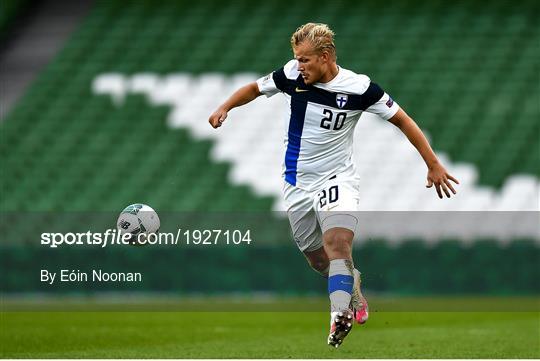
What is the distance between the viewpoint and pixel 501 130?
2000 centimetres

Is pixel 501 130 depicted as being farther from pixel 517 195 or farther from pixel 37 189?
pixel 37 189

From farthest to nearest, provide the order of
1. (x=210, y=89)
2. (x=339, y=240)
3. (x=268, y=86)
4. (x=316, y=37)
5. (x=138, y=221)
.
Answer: (x=210, y=89) → (x=138, y=221) → (x=268, y=86) → (x=339, y=240) → (x=316, y=37)

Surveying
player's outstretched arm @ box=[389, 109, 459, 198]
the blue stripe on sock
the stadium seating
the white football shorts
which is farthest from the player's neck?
the stadium seating

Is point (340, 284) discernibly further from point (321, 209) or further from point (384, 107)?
point (384, 107)

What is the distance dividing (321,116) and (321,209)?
0.65 metres

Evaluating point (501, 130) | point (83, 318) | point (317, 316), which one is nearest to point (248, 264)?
point (317, 316)

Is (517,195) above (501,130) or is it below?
below

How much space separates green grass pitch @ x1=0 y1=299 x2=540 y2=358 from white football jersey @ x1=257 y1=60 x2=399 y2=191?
1613 mm

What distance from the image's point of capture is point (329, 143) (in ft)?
25.3

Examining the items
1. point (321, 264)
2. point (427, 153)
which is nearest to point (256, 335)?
point (321, 264)

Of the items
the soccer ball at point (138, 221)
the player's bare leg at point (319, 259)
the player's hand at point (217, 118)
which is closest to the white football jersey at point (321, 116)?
the player's hand at point (217, 118)

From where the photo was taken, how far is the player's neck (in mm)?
7469

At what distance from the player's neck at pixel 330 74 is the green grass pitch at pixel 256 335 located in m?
2.27

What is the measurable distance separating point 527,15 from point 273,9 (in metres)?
5.36
